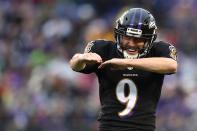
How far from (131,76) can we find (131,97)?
0.60ft

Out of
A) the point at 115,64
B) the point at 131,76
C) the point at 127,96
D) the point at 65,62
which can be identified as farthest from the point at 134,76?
the point at 65,62

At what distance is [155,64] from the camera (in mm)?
6242

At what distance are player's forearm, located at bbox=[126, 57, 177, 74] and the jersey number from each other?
33 centimetres

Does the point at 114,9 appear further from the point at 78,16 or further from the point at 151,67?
the point at 151,67

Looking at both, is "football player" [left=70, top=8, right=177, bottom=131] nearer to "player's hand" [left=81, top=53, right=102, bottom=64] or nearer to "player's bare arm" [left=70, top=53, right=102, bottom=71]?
"player's bare arm" [left=70, top=53, right=102, bottom=71]

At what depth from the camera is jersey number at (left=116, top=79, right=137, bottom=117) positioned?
6488mm

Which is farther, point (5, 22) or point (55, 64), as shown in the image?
point (5, 22)

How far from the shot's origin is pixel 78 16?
54.3 feet

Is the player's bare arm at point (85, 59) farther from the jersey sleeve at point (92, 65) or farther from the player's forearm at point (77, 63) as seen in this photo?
the jersey sleeve at point (92, 65)

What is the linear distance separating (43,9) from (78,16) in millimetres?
1021

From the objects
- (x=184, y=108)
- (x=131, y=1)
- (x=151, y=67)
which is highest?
(x=151, y=67)

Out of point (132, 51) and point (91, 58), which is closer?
point (91, 58)

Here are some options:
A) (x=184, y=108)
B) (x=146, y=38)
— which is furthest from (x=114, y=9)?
(x=146, y=38)

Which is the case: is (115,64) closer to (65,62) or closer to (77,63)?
(77,63)
